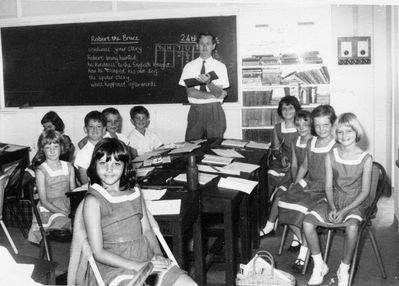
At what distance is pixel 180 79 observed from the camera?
5836 millimetres

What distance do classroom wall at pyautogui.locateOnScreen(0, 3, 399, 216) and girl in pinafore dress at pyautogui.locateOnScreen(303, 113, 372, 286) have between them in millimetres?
2498

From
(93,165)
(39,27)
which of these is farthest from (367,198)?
(39,27)

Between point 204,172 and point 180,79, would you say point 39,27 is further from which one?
point 204,172

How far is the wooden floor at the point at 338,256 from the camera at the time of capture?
3385 mm

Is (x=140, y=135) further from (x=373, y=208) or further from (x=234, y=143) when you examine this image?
(x=373, y=208)

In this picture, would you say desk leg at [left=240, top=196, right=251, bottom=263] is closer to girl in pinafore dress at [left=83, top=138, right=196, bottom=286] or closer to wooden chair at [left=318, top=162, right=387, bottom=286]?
wooden chair at [left=318, top=162, right=387, bottom=286]

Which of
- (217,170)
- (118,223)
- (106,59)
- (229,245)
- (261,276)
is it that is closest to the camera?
(118,223)

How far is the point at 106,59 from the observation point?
6.25m

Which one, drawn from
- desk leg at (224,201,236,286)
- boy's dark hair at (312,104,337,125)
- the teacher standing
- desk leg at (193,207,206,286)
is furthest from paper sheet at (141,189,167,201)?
the teacher standing

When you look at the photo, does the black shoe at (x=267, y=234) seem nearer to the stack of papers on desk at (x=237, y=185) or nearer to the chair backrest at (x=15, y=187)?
the stack of papers on desk at (x=237, y=185)

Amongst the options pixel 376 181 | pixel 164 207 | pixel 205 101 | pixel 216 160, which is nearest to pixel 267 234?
pixel 216 160

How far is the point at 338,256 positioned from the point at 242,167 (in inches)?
38.9

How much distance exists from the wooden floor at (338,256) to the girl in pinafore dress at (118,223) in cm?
98

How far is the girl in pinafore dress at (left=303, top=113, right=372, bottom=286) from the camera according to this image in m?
3.20
